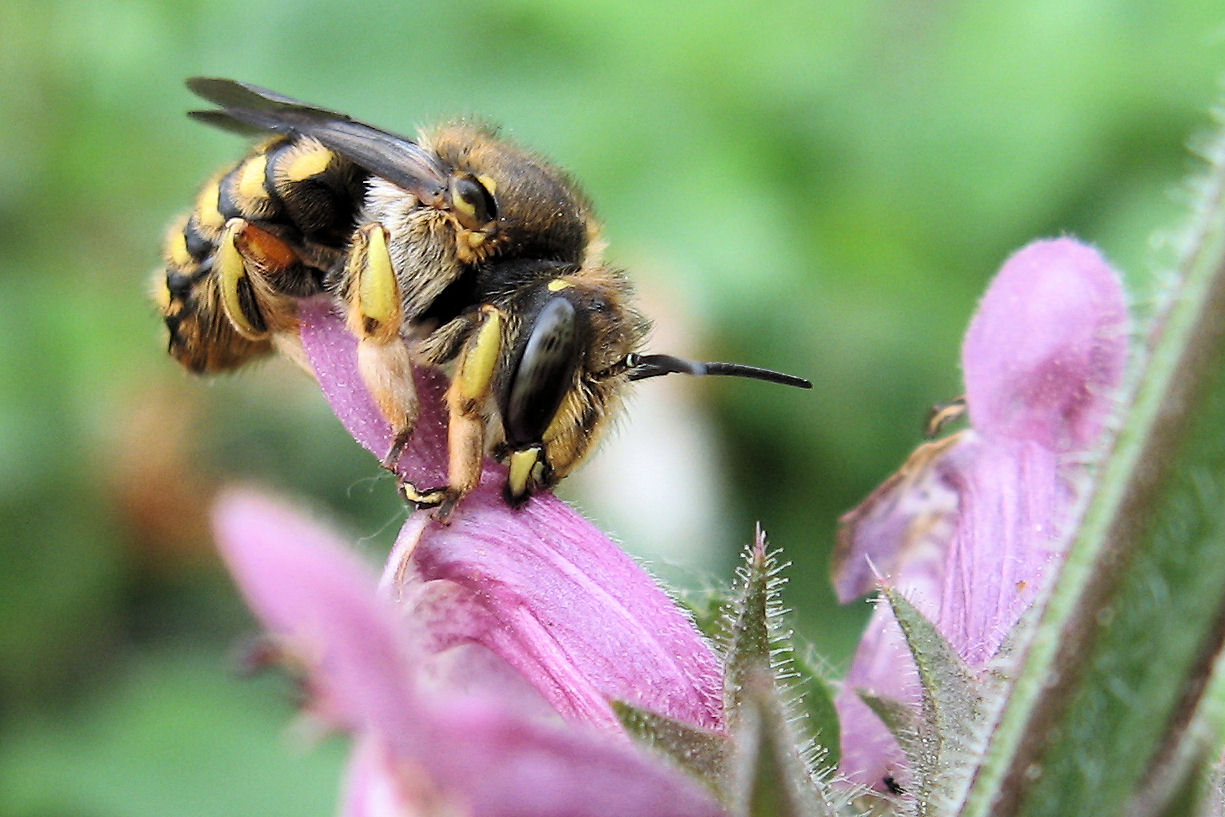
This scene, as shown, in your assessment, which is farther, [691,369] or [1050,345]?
[1050,345]

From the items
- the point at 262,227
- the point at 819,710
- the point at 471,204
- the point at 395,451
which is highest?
the point at 471,204

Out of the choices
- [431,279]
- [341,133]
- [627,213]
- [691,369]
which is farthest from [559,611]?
[627,213]

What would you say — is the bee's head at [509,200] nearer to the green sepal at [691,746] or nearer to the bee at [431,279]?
the bee at [431,279]

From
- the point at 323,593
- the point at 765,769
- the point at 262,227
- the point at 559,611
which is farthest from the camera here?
the point at 262,227

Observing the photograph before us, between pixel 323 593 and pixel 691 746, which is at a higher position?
pixel 323 593

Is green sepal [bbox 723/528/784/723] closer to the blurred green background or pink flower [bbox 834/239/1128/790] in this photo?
pink flower [bbox 834/239/1128/790]

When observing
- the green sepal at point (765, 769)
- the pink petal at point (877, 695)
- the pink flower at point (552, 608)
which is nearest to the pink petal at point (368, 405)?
the pink flower at point (552, 608)

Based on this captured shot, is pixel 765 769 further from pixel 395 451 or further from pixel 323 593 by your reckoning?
pixel 395 451

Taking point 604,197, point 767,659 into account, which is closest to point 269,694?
point 604,197
